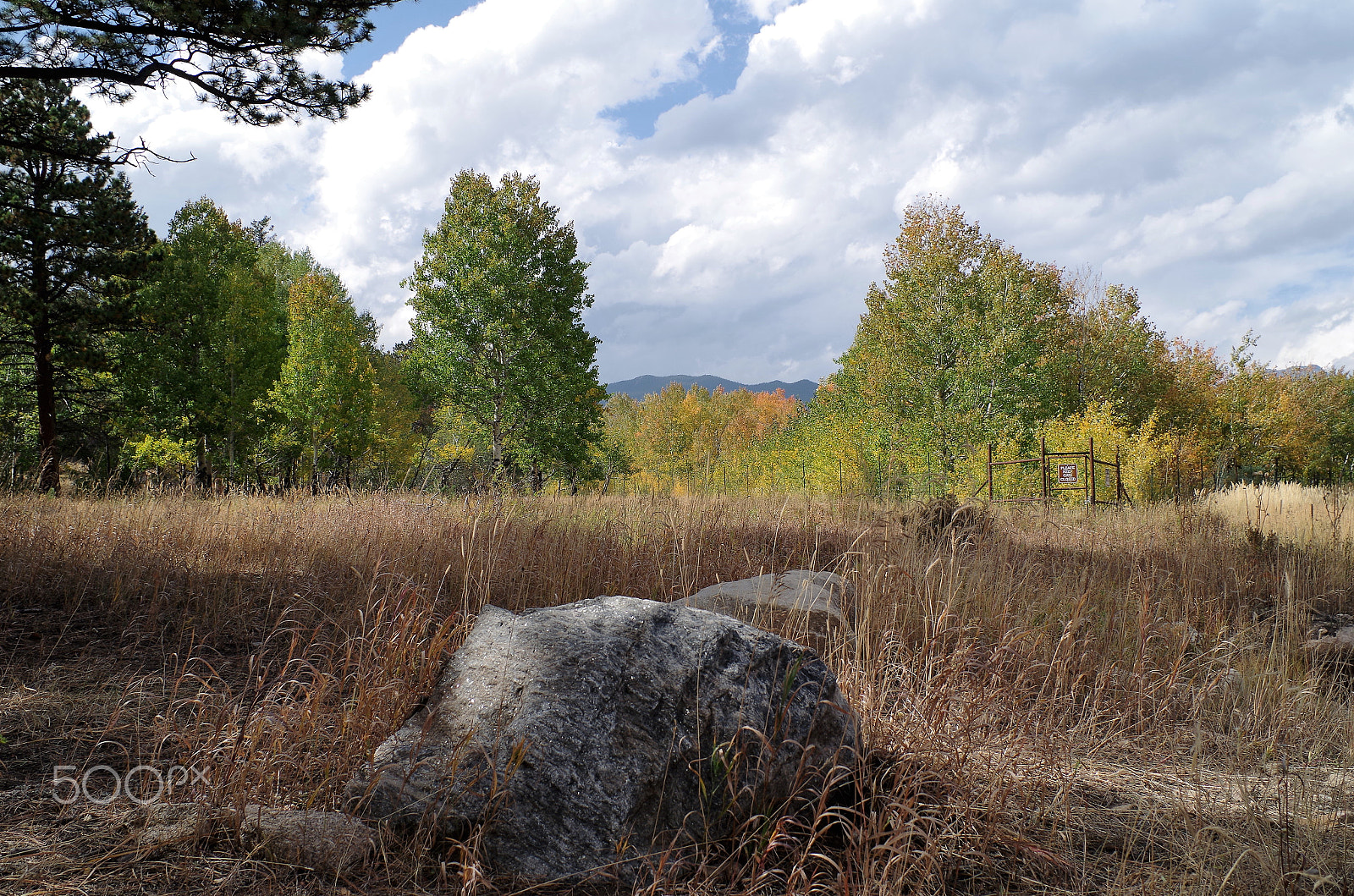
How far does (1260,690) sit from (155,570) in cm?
798

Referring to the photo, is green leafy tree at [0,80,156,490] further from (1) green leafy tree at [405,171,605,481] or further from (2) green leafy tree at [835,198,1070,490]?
(2) green leafy tree at [835,198,1070,490]

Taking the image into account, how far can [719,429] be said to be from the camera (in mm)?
58219

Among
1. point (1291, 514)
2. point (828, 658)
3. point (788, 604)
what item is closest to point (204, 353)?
point (788, 604)

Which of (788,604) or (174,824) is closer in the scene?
(174,824)

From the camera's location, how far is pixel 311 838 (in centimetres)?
201

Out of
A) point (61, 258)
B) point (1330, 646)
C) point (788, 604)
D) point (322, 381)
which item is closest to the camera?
point (788, 604)

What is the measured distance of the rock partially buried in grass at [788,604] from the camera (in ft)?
12.8

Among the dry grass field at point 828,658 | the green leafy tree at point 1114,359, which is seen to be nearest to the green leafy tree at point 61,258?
the dry grass field at point 828,658

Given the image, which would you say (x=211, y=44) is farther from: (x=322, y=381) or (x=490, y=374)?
(x=322, y=381)

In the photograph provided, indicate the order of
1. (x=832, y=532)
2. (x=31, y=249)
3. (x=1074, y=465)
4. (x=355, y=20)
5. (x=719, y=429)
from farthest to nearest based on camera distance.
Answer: (x=719, y=429) < (x=1074, y=465) < (x=31, y=249) < (x=832, y=532) < (x=355, y=20)

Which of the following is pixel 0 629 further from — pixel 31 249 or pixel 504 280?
pixel 504 280

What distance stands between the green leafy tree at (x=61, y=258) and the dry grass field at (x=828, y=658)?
5284mm

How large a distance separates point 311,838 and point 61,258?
54.7 ft

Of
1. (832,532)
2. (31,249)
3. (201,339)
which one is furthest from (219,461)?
(832,532)
